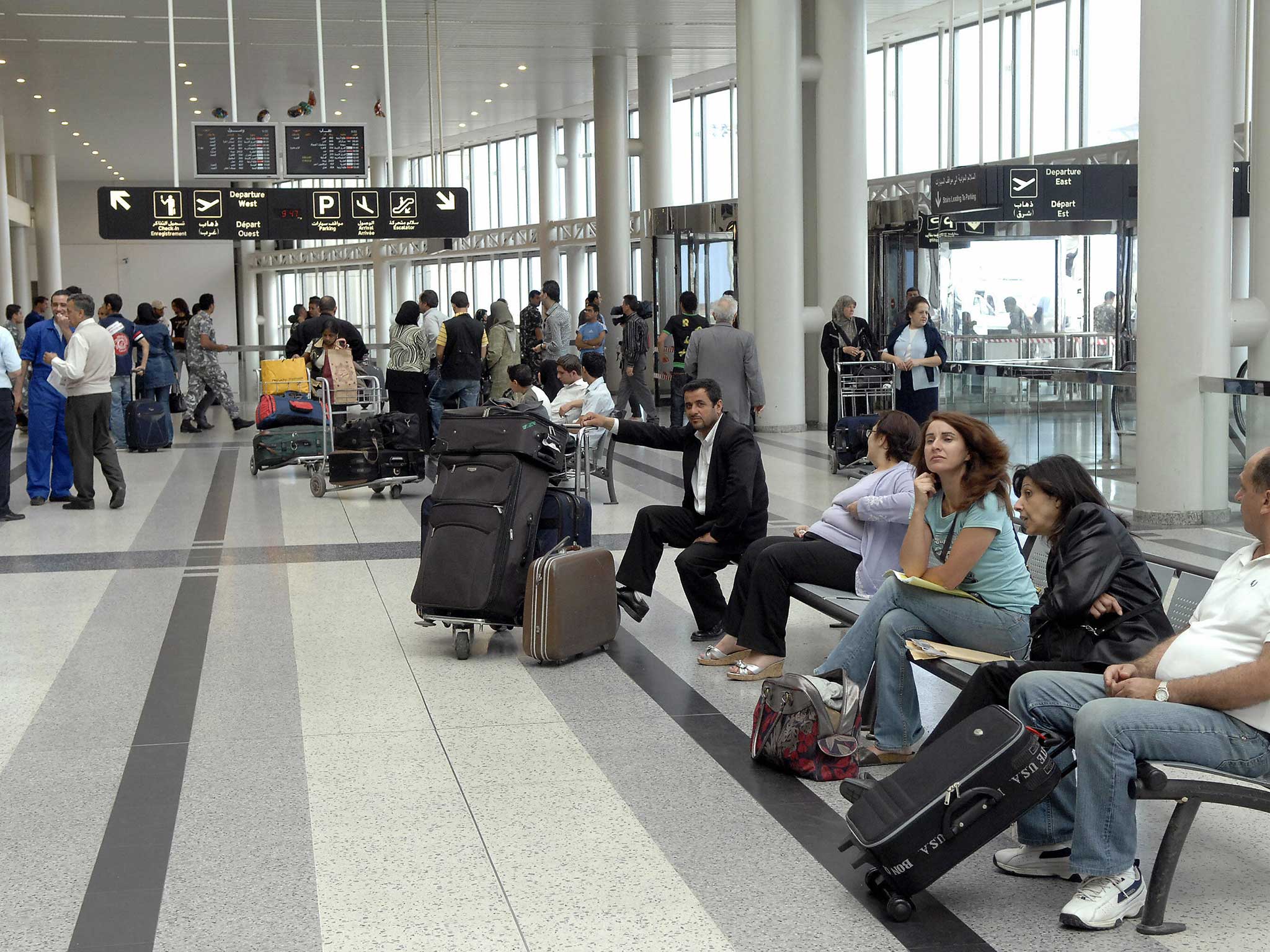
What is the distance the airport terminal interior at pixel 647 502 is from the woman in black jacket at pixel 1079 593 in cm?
2

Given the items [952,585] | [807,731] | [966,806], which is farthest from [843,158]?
[966,806]

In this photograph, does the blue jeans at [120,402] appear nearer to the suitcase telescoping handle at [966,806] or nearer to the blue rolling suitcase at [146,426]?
the blue rolling suitcase at [146,426]

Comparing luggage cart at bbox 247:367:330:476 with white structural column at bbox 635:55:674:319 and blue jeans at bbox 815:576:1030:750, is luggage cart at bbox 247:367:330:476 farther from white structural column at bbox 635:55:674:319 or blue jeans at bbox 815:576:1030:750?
blue jeans at bbox 815:576:1030:750

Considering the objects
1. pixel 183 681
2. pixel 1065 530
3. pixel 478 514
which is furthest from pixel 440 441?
pixel 1065 530

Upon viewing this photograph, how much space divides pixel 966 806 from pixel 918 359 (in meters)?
9.67

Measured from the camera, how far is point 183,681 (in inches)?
224

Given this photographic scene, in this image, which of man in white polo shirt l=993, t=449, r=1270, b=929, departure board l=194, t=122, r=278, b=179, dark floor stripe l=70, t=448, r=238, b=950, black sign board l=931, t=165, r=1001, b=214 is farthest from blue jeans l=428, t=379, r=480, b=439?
man in white polo shirt l=993, t=449, r=1270, b=929

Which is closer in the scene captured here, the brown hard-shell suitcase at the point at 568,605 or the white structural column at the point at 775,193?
the brown hard-shell suitcase at the point at 568,605

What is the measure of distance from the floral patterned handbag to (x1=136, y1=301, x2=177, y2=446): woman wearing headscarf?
1421 cm

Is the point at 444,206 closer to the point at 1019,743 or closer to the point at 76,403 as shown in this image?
the point at 76,403

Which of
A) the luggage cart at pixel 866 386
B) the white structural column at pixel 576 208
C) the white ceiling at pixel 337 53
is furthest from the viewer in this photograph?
the white structural column at pixel 576 208

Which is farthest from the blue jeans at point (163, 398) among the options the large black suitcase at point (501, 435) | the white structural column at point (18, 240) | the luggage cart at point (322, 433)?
the white structural column at point (18, 240)

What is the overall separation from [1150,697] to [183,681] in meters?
3.92

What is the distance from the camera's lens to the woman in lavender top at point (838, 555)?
5398mm
